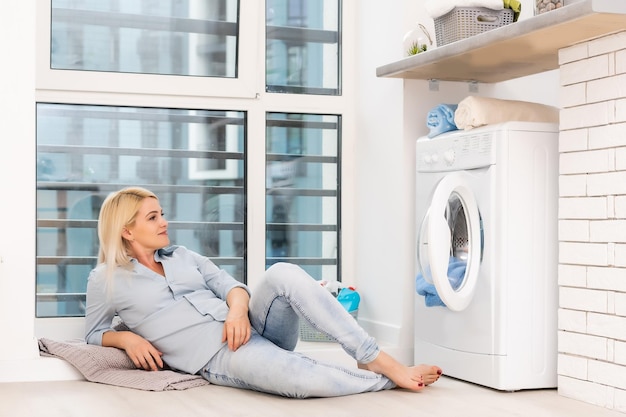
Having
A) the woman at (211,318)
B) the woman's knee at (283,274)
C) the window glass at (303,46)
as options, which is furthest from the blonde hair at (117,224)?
the window glass at (303,46)

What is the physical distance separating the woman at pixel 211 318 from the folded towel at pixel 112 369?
0.04 m

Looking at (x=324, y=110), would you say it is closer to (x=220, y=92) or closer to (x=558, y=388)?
(x=220, y=92)

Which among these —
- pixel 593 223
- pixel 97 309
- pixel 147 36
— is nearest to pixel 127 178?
pixel 147 36

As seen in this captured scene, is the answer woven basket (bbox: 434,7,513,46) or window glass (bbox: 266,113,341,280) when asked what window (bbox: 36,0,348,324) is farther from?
woven basket (bbox: 434,7,513,46)

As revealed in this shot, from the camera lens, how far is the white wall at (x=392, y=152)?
3799 millimetres

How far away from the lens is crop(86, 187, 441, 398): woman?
2957 mm

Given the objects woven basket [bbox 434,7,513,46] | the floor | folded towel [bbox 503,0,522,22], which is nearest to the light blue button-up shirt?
the floor

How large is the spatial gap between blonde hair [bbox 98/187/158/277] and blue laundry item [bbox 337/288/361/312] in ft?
3.46

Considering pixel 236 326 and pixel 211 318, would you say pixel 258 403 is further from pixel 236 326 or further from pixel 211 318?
pixel 211 318

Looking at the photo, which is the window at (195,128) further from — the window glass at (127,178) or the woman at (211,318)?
the woman at (211,318)

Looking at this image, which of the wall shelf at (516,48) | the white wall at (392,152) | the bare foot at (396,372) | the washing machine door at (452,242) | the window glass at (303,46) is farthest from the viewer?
the window glass at (303,46)

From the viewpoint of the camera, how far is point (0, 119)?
10.4 feet

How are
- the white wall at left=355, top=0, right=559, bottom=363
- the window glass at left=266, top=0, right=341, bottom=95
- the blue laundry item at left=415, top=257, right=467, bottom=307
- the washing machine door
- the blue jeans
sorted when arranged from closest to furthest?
the blue jeans, the washing machine door, the blue laundry item at left=415, top=257, right=467, bottom=307, the white wall at left=355, top=0, right=559, bottom=363, the window glass at left=266, top=0, right=341, bottom=95

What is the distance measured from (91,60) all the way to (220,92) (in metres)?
0.54
